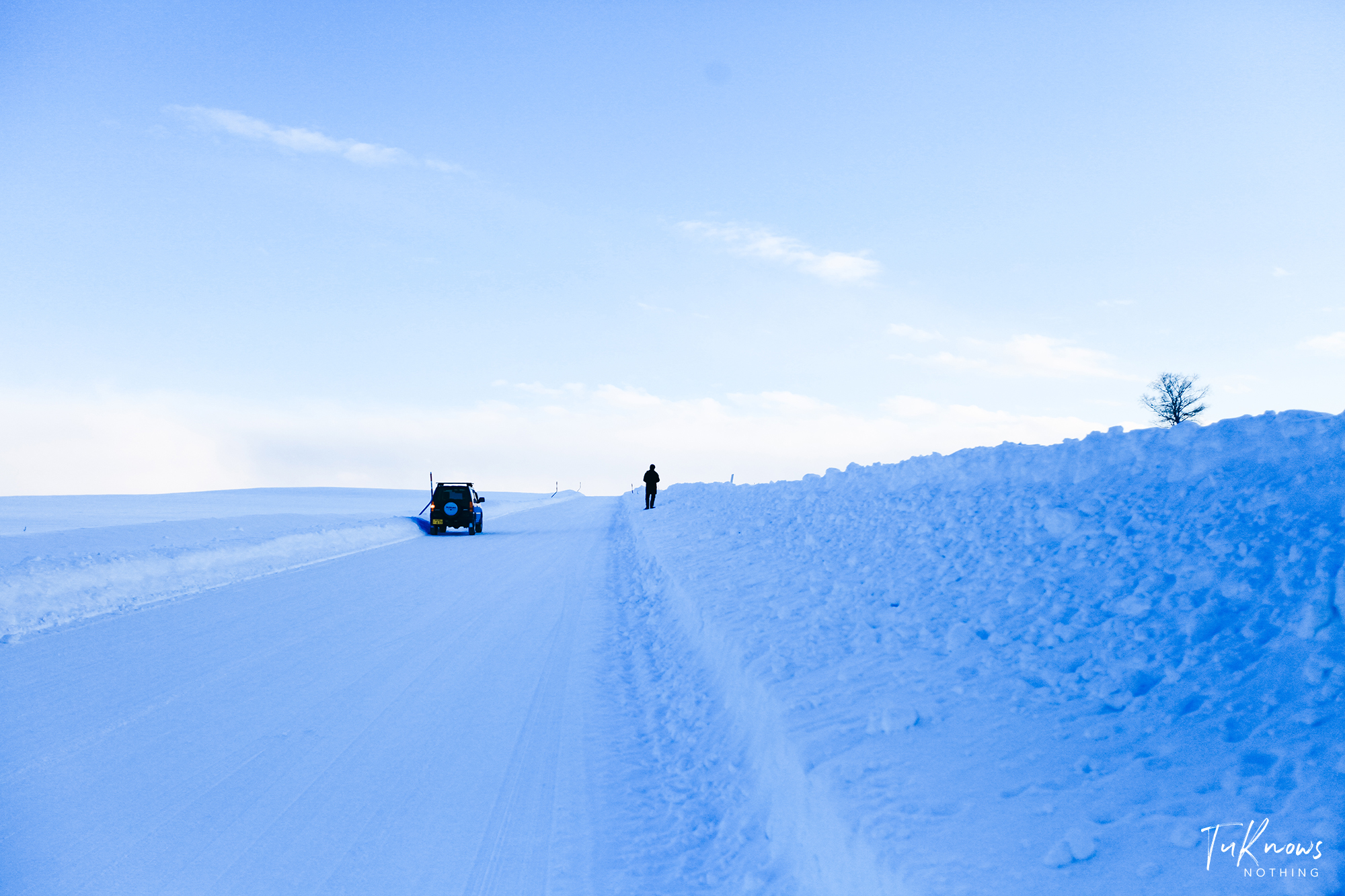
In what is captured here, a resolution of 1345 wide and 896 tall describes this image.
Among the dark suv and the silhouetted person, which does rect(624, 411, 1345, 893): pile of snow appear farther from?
the silhouetted person

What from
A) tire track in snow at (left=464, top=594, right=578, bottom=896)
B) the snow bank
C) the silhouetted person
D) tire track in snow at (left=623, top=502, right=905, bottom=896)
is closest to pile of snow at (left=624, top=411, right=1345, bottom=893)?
tire track in snow at (left=623, top=502, right=905, bottom=896)

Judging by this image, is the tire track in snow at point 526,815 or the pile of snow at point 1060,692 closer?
the pile of snow at point 1060,692

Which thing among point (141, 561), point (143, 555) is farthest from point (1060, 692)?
point (143, 555)

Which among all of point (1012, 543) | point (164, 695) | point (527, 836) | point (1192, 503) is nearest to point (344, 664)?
point (164, 695)

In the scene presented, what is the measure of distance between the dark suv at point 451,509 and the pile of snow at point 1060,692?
1744 centimetres

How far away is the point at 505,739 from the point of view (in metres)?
5.70

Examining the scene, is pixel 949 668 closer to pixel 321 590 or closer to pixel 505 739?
pixel 505 739

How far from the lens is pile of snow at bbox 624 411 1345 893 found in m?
3.31

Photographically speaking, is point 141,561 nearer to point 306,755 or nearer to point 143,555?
point 143,555

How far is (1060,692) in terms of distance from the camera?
4766mm

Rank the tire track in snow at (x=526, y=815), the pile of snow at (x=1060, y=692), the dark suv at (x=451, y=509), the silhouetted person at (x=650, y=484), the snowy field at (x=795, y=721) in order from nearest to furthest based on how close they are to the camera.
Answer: the pile of snow at (x=1060, y=692), the snowy field at (x=795, y=721), the tire track in snow at (x=526, y=815), the dark suv at (x=451, y=509), the silhouetted person at (x=650, y=484)

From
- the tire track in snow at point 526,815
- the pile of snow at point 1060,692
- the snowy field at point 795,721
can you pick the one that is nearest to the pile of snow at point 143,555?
the snowy field at point 795,721

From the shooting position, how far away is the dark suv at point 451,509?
25703 mm

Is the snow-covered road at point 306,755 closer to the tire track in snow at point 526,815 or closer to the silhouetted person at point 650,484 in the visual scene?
the tire track in snow at point 526,815
